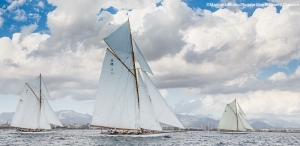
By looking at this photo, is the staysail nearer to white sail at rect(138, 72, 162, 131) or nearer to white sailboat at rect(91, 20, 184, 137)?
white sailboat at rect(91, 20, 184, 137)

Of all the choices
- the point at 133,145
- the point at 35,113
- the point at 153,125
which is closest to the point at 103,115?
the point at 153,125

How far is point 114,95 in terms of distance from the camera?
7812 cm

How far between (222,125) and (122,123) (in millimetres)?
102924

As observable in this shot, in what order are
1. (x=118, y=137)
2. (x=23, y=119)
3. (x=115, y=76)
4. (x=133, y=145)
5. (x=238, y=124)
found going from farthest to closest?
(x=238, y=124) < (x=23, y=119) < (x=118, y=137) < (x=115, y=76) < (x=133, y=145)

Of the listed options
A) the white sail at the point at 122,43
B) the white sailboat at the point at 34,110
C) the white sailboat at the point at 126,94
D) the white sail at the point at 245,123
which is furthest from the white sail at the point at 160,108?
the white sail at the point at 245,123

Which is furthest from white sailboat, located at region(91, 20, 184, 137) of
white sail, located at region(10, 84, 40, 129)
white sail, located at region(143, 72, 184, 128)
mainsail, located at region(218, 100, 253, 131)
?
mainsail, located at region(218, 100, 253, 131)

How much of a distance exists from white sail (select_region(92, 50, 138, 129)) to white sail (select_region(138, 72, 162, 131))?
179 cm

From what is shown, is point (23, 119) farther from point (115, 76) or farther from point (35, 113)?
point (115, 76)

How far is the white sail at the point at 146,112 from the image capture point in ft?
253

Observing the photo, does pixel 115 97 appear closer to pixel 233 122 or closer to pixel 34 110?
pixel 34 110

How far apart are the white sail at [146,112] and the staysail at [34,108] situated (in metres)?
58.9

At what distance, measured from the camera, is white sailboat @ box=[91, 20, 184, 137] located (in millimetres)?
77125

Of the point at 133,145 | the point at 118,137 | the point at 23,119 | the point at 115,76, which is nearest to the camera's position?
the point at 133,145

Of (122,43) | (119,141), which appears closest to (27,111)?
(122,43)
